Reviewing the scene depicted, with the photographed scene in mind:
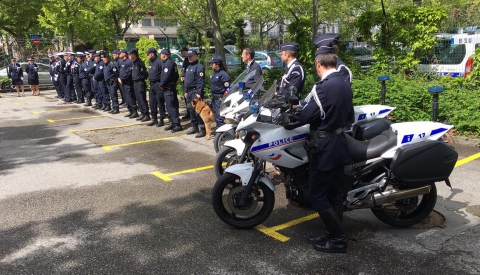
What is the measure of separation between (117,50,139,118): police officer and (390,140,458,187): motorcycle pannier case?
861cm

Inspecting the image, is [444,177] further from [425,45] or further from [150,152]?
[425,45]

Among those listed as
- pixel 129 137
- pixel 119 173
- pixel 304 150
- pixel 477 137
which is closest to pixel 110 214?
pixel 119 173

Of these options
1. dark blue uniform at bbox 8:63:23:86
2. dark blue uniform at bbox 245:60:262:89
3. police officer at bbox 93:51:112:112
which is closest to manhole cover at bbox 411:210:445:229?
dark blue uniform at bbox 245:60:262:89

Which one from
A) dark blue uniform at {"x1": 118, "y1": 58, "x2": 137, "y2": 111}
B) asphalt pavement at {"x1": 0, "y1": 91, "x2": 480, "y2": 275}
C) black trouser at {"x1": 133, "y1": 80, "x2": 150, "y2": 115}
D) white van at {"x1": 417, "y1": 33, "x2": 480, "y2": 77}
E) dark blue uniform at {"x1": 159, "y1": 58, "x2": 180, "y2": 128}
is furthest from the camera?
dark blue uniform at {"x1": 118, "y1": 58, "x2": 137, "y2": 111}

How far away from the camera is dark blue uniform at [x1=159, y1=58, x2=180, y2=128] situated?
9.25 metres

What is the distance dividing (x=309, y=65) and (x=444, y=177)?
8.04 meters

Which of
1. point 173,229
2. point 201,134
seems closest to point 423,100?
point 201,134

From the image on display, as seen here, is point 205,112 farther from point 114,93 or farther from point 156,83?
point 114,93

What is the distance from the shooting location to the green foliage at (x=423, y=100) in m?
7.26

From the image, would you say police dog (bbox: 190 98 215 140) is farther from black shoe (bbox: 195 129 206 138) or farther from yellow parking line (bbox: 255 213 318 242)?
yellow parking line (bbox: 255 213 318 242)

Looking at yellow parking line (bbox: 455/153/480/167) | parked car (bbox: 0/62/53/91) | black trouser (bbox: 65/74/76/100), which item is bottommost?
yellow parking line (bbox: 455/153/480/167)

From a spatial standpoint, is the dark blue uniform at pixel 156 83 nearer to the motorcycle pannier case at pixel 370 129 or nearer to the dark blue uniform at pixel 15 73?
the motorcycle pannier case at pixel 370 129

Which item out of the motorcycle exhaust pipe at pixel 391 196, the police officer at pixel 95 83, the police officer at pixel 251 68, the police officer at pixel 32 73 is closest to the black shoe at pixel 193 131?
the police officer at pixel 251 68

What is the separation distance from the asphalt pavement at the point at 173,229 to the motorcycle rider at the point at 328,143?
0.31m
